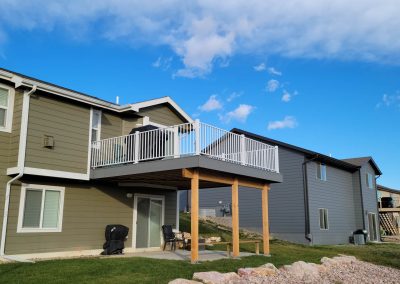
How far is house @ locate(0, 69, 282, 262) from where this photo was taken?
1109 centimetres

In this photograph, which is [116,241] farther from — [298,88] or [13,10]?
[298,88]

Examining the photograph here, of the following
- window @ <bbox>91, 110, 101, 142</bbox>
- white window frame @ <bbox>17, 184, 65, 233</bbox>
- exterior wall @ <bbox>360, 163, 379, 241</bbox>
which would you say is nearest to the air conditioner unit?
white window frame @ <bbox>17, 184, 65, 233</bbox>

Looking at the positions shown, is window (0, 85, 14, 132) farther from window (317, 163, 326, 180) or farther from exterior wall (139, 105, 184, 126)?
window (317, 163, 326, 180)

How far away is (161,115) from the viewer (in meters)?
16.4

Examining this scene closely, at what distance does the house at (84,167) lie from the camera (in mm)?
11086

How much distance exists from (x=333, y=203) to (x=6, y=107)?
64.5 ft

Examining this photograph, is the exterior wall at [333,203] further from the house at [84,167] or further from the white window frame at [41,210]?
the white window frame at [41,210]

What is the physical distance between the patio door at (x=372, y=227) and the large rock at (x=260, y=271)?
67.8 feet

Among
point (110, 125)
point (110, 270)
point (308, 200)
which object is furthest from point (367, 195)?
point (110, 270)

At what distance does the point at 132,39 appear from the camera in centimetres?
1845

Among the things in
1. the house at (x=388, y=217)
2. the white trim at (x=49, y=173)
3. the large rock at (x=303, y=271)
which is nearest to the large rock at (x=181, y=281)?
the large rock at (x=303, y=271)

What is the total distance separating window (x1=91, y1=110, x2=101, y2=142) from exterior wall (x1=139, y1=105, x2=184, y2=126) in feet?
6.55

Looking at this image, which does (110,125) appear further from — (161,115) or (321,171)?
(321,171)

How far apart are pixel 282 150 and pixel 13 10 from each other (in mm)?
15297
